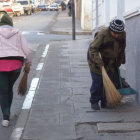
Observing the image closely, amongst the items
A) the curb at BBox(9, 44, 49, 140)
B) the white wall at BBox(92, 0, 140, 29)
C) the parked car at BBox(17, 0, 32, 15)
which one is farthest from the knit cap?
the parked car at BBox(17, 0, 32, 15)

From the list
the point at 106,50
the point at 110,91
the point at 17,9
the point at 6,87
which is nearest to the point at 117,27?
the point at 106,50

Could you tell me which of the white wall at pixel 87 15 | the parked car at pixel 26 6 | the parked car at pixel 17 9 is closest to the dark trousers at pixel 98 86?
the white wall at pixel 87 15

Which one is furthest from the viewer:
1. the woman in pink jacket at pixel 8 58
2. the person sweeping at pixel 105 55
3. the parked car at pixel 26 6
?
the parked car at pixel 26 6

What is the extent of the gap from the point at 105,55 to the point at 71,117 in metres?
1.09

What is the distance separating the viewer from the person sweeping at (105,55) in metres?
6.63

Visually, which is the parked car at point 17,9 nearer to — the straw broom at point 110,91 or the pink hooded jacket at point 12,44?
the pink hooded jacket at point 12,44

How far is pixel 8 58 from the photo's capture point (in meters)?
6.41

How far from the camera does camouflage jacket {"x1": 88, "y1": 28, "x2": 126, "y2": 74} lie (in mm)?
6656

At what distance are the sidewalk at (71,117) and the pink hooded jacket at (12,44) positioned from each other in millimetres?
1005

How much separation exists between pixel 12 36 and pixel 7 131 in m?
1.39

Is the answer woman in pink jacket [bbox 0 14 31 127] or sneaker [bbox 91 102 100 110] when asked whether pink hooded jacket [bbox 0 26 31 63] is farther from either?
sneaker [bbox 91 102 100 110]

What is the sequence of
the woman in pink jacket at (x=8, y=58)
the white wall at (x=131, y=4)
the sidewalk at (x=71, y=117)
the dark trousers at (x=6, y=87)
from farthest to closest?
the white wall at (x=131, y=4) < the dark trousers at (x=6, y=87) < the woman in pink jacket at (x=8, y=58) < the sidewalk at (x=71, y=117)

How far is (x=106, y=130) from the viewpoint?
5.96 meters

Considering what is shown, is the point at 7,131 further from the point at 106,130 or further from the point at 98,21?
the point at 98,21
